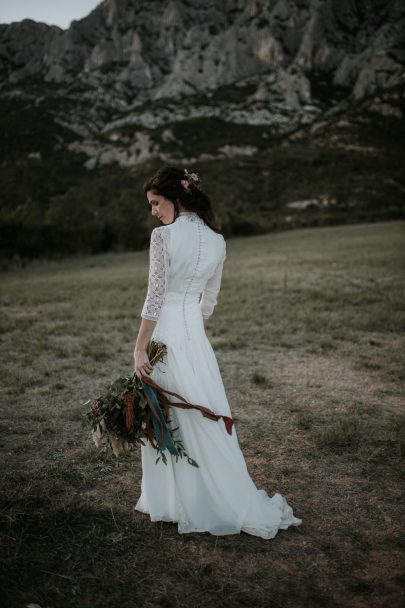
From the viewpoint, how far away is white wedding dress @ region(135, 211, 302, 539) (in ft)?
9.96

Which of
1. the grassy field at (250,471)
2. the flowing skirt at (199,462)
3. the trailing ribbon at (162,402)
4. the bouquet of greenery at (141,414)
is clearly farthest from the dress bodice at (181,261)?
the grassy field at (250,471)

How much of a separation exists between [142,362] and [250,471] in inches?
77.1

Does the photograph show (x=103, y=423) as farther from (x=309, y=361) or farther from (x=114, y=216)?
(x=114, y=216)

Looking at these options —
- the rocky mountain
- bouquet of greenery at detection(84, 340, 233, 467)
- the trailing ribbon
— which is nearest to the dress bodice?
bouquet of greenery at detection(84, 340, 233, 467)

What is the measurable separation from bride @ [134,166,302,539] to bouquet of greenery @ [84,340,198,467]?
11cm

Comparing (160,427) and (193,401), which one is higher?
(193,401)

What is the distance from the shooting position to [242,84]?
107125 mm

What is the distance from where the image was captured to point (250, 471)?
160 inches

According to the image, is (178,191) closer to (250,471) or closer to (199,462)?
(199,462)

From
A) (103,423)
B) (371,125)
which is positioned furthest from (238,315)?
(371,125)

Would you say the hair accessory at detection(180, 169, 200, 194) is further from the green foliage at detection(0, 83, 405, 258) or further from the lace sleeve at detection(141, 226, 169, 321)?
the green foliage at detection(0, 83, 405, 258)

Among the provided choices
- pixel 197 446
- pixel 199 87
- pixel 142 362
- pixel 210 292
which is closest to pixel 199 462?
pixel 197 446

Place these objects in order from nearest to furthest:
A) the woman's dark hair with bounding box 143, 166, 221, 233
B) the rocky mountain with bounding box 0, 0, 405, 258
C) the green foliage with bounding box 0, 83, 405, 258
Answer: the woman's dark hair with bounding box 143, 166, 221, 233
the green foliage with bounding box 0, 83, 405, 258
the rocky mountain with bounding box 0, 0, 405, 258

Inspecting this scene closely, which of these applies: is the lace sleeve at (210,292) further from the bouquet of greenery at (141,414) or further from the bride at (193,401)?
the bouquet of greenery at (141,414)
